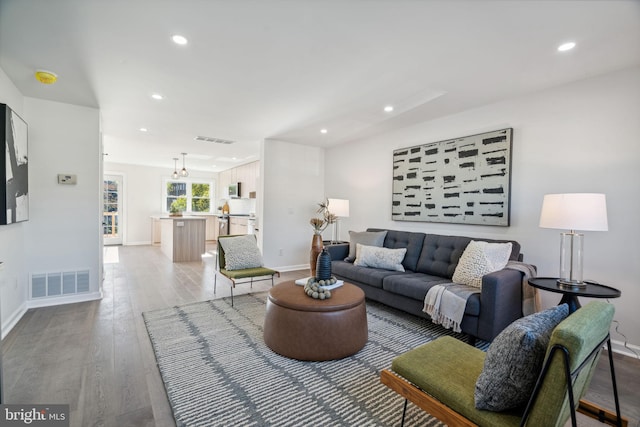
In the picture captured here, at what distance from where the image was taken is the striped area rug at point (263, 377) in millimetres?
1677

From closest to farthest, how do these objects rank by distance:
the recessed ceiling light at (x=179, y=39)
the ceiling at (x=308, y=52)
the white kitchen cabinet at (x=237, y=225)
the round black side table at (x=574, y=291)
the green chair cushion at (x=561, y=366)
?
the green chair cushion at (x=561, y=366) < the ceiling at (x=308, y=52) < the round black side table at (x=574, y=291) < the recessed ceiling light at (x=179, y=39) < the white kitchen cabinet at (x=237, y=225)

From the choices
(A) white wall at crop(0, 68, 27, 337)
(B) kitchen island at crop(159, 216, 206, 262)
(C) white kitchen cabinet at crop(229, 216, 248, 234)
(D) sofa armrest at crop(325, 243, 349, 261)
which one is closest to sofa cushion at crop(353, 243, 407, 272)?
(D) sofa armrest at crop(325, 243, 349, 261)

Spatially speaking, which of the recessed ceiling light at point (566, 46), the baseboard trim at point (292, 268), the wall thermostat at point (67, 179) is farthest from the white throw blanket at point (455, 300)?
the wall thermostat at point (67, 179)

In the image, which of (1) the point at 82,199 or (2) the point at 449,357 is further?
(1) the point at 82,199

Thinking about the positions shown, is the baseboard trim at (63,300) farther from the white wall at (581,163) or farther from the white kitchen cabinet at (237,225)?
the white wall at (581,163)

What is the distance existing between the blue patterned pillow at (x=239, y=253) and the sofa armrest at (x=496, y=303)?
2.55m

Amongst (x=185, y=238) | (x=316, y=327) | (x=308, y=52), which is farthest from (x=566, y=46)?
(x=185, y=238)

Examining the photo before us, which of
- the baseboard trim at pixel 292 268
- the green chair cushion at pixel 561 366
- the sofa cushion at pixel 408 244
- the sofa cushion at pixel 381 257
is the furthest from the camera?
the baseboard trim at pixel 292 268

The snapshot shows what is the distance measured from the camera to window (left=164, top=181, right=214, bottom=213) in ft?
30.4

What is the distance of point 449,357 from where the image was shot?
1.58 m

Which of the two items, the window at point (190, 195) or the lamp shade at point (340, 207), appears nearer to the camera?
the lamp shade at point (340, 207)

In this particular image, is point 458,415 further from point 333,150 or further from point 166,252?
point 166,252

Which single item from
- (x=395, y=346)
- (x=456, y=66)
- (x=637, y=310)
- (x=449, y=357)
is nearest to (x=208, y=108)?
(x=456, y=66)

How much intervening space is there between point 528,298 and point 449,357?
160 cm
